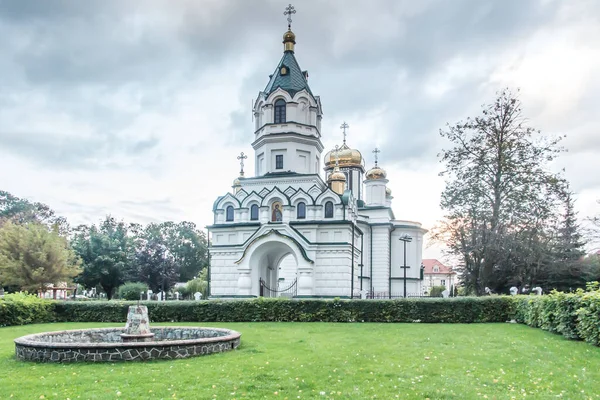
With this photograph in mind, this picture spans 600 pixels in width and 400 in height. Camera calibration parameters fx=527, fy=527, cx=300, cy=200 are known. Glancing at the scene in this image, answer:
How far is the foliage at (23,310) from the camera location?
20297 millimetres

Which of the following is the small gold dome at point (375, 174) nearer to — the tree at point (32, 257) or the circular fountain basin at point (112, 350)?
the tree at point (32, 257)

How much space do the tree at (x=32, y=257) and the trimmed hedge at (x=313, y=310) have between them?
34.1ft

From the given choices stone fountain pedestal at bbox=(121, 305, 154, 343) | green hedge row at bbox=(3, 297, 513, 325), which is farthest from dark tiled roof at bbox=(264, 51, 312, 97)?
stone fountain pedestal at bbox=(121, 305, 154, 343)

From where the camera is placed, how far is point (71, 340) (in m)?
13.6

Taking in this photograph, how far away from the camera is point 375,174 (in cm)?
4059

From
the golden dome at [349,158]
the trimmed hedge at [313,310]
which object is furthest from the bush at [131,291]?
the golden dome at [349,158]

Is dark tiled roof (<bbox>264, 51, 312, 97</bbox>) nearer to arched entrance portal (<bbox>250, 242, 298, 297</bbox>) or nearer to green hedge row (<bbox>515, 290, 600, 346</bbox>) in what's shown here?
arched entrance portal (<bbox>250, 242, 298, 297</bbox>)

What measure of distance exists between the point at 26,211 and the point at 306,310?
159 ft

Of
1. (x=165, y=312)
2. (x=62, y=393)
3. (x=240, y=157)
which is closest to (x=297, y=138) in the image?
(x=240, y=157)

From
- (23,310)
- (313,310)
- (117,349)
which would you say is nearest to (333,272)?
(313,310)

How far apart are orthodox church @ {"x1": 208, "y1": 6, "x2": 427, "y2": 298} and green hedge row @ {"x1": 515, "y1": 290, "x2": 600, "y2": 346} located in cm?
1198

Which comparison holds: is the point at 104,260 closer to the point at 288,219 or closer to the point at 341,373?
the point at 288,219

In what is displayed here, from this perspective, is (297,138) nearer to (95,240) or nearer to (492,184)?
(492,184)

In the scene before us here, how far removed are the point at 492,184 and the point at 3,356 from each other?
23.1 metres
